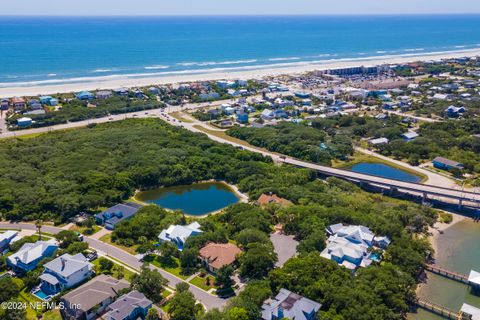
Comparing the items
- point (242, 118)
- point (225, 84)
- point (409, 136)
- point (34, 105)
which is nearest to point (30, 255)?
point (242, 118)

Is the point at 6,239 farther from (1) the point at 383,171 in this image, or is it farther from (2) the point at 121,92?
(2) the point at 121,92

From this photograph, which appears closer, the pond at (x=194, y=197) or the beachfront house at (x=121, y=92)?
the pond at (x=194, y=197)

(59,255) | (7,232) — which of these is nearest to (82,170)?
(7,232)

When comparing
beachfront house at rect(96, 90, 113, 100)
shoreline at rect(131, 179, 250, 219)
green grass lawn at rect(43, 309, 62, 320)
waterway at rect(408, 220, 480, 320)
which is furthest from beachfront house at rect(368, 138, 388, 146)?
beachfront house at rect(96, 90, 113, 100)

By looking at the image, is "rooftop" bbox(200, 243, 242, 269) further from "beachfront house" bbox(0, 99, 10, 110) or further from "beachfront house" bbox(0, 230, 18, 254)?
"beachfront house" bbox(0, 99, 10, 110)

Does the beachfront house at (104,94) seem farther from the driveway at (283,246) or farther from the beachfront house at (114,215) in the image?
the driveway at (283,246)

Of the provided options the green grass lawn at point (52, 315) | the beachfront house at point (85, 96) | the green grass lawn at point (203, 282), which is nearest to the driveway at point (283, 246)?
the green grass lawn at point (203, 282)

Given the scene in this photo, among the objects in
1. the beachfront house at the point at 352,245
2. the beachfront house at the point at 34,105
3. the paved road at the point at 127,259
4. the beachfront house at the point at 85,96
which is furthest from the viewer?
the beachfront house at the point at 85,96

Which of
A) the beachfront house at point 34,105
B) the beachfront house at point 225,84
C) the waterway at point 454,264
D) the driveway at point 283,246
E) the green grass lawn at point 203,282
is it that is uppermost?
the beachfront house at point 225,84
